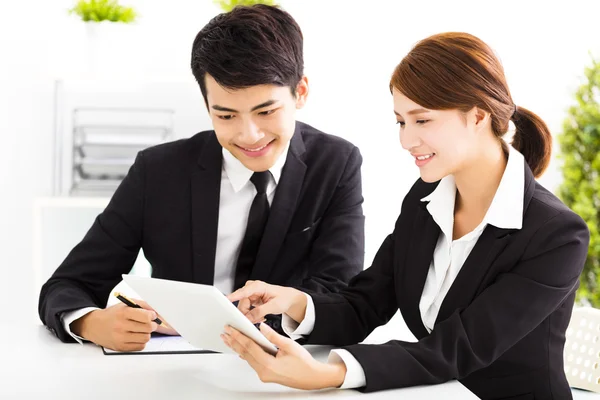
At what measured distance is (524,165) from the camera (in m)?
1.83

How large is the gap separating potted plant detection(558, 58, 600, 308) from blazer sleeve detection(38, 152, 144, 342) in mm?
2256

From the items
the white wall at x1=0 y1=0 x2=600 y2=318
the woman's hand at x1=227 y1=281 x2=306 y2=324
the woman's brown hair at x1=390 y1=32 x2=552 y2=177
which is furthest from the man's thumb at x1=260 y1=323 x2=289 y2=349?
the white wall at x1=0 y1=0 x2=600 y2=318

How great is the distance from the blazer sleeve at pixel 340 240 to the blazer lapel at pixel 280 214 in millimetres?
107

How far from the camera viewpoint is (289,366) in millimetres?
1494

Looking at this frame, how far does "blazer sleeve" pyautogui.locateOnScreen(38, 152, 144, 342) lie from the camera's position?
6.88ft

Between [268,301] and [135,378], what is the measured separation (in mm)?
381

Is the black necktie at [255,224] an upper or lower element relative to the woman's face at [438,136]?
lower

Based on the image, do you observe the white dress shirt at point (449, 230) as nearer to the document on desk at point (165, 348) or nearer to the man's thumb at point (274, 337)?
the document on desk at point (165, 348)

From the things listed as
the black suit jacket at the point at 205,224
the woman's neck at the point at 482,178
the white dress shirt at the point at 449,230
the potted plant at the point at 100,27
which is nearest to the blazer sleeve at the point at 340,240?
the black suit jacket at the point at 205,224

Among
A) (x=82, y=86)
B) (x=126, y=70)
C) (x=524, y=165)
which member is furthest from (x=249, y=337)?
(x=82, y=86)

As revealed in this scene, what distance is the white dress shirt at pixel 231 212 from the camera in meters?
2.29

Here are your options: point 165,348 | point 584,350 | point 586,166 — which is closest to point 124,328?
point 165,348

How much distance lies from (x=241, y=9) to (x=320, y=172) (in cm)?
51

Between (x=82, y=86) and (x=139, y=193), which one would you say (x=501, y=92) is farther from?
(x=82, y=86)
